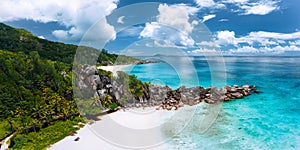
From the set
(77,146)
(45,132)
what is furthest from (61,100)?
(77,146)

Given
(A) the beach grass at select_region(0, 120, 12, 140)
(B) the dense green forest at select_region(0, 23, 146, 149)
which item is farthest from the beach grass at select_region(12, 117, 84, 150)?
(A) the beach grass at select_region(0, 120, 12, 140)

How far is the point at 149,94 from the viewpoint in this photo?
16.9 m

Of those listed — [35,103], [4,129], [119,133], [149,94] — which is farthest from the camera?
[149,94]

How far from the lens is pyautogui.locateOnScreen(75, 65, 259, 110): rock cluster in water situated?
1473cm

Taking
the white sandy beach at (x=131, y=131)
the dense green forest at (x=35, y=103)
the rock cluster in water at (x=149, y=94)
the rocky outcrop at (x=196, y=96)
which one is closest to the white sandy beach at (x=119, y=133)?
the white sandy beach at (x=131, y=131)

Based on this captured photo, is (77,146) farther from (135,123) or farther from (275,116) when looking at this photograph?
(275,116)

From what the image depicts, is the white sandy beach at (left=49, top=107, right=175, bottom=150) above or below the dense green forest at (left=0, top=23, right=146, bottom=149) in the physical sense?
below


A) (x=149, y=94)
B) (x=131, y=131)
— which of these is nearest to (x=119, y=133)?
(x=131, y=131)

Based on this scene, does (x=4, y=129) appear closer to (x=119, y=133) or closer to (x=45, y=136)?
(x=45, y=136)

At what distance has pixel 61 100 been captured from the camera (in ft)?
41.2

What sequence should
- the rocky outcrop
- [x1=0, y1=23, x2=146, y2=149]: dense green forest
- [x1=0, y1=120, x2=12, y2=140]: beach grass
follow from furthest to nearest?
the rocky outcrop < [x1=0, y1=23, x2=146, y2=149]: dense green forest < [x1=0, y1=120, x2=12, y2=140]: beach grass

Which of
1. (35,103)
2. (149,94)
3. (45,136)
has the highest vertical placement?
(35,103)

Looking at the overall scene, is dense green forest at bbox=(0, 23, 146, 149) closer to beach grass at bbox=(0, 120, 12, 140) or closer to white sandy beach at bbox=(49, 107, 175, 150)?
beach grass at bbox=(0, 120, 12, 140)

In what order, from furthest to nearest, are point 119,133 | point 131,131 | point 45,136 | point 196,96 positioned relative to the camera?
1. point 196,96
2. point 131,131
3. point 119,133
4. point 45,136
